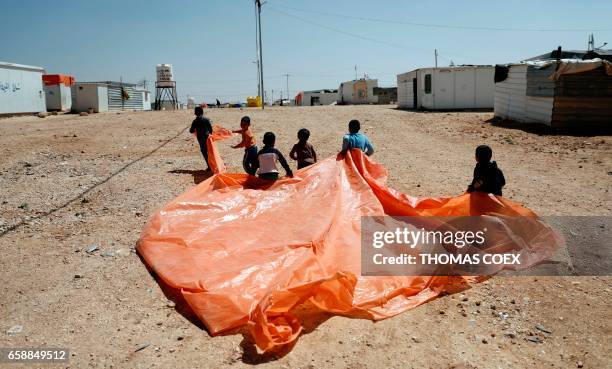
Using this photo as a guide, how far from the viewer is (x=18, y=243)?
5.04 metres

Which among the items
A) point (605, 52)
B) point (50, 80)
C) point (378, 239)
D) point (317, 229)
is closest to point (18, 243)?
point (317, 229)

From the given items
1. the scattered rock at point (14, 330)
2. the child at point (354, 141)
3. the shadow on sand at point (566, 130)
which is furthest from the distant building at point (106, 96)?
the scattered rock at point (14, 330)

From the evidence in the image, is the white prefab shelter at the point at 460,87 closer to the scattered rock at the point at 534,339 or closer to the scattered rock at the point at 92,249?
the scattered rock at the point at 92,249

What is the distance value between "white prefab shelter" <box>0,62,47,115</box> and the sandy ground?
16.9 metres

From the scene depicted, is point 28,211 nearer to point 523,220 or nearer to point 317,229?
point 317,229

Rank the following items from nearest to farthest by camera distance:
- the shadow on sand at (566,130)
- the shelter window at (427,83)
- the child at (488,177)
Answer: the child at (488,177) → the shadow on sand at (566,130) → the shelter window at (427,83)

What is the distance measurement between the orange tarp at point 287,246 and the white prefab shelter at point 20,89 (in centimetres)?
2235

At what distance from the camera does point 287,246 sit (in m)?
4.12

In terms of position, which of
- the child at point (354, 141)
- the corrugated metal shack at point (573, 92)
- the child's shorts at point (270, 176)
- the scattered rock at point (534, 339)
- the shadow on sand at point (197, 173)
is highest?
the corrugated metal shack at point (573, 92)

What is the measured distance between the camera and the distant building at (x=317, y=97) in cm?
5016

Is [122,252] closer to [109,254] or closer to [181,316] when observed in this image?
[109,254]

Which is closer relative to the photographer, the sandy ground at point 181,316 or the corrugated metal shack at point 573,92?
the sandy ground at point 181,316

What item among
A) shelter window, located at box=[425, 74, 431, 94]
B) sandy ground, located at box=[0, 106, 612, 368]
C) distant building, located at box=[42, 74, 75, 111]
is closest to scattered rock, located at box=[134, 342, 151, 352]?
sandy ground, located at box=[0, 106, 612, 368]

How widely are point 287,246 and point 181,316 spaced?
1.11m
